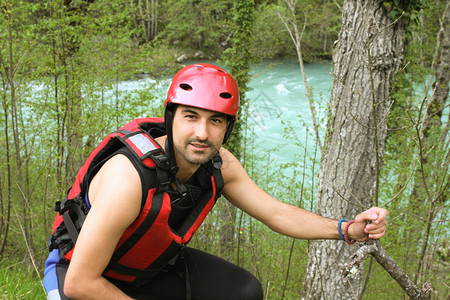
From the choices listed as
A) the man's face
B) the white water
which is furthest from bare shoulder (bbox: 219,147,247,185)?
the white water

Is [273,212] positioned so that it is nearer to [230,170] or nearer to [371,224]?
[230,170]

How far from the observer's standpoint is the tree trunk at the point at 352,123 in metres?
3.35

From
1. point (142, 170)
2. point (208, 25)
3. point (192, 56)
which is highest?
point (142, 170)

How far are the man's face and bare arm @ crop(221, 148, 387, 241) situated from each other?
32 cm

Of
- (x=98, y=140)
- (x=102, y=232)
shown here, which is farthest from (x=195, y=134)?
(x=98, y=140)

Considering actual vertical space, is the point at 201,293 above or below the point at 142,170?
below

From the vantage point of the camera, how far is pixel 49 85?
572 centimetres

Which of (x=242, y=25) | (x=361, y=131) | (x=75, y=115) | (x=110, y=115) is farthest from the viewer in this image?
(x=242, y=25)

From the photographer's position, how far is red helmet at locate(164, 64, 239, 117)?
2.04 metres

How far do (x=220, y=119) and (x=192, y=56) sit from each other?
2337cm

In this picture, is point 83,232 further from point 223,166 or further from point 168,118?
point 223,166

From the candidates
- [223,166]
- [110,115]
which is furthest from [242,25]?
[223,166]

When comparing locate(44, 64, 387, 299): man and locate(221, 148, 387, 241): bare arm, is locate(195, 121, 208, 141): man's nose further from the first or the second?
locate(221, 148, 387, 241): bare arm

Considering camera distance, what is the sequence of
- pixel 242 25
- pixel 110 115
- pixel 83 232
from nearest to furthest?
pixel 83 232, pixel 110 115, pixel 242 25
